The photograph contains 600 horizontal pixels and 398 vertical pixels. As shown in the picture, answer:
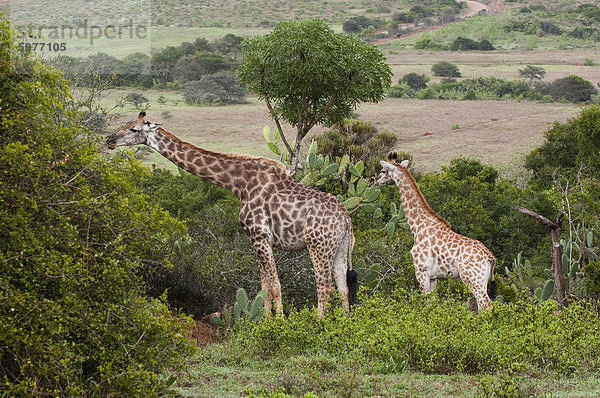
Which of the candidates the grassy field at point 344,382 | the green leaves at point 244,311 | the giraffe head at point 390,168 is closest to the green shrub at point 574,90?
the giraffe head at point 390,168

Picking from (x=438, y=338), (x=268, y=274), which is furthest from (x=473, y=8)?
(x=438, y=338)

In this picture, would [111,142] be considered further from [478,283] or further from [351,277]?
[478,283]

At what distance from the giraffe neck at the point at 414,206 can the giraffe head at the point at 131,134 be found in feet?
12.2

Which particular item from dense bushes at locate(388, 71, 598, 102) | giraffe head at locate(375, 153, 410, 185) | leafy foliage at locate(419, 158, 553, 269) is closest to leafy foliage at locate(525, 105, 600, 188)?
leafy foliage at locate(419, 158, 553, 269)

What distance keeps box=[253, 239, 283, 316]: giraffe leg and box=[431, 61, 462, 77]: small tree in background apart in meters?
58.4

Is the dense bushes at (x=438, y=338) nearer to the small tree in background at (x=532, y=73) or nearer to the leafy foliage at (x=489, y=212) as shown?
→ the leafy foliage at (x=489, y=212)

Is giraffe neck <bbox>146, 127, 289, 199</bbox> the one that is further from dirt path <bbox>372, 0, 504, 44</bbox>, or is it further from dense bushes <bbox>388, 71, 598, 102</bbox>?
dirt path <bbox>372, 0, 504, 44</bbox>

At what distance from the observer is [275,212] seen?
10.1 meters

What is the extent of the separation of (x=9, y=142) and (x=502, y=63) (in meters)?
70.7

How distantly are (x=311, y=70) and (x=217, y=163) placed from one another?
5.54m

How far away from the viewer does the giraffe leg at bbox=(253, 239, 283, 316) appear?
1012 cm

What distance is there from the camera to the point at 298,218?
1005 centimetres

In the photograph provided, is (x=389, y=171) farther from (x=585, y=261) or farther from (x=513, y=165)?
(x=513, y=165)

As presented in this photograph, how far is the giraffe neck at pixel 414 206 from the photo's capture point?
37.0ft
